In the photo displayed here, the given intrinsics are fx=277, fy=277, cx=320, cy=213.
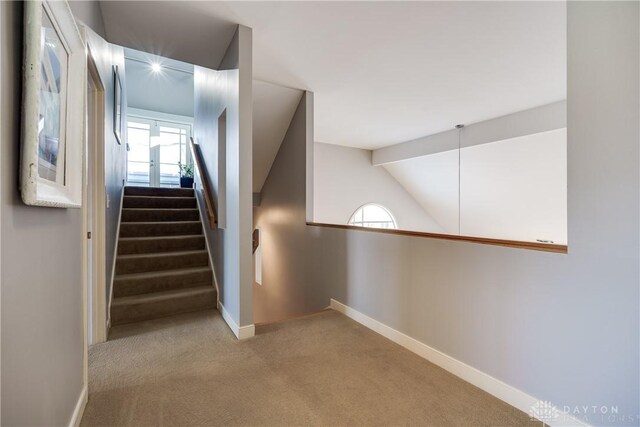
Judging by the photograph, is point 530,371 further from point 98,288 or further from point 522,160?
point 522,160

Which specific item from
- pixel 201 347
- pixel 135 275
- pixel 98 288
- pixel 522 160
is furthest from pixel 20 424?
pixel 522 160

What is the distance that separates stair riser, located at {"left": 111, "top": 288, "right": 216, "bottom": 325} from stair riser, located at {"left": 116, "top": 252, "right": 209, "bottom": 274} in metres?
0.48

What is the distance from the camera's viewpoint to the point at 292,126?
386cm

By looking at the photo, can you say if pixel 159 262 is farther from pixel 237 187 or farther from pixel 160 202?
pixel 237 187

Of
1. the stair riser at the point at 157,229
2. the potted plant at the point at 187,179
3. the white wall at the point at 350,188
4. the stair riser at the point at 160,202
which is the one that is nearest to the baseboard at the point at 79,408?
the stair riser at the point at 157,229

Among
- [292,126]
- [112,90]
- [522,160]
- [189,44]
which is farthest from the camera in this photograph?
[522,160]

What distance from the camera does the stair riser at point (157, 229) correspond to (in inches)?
131

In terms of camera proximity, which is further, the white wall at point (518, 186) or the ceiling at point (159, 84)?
the ceiling at point (159, 84)

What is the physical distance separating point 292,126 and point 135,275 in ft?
8.55

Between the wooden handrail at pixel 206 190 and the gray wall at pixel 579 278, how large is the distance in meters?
2.03

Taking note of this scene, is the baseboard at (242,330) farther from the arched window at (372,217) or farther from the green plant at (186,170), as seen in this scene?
the green plant at (186,170)

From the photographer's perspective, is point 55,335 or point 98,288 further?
point 98,288

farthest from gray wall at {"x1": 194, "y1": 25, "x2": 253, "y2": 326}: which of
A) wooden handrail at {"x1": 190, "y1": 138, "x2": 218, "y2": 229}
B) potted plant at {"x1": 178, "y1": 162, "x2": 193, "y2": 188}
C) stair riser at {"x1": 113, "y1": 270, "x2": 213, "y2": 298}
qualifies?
potted plant at {"x1": 178, "y1": 162, "x2": 193, "y2": 188}

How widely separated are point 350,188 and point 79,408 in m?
5.63
